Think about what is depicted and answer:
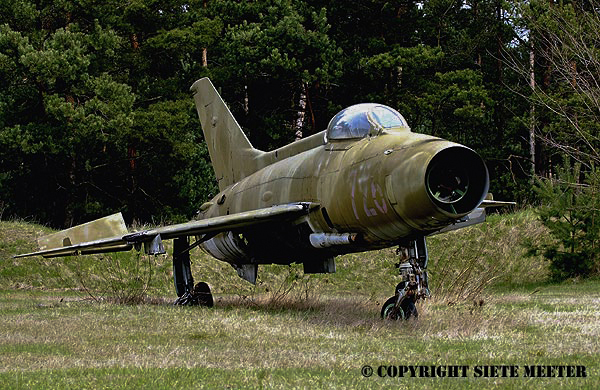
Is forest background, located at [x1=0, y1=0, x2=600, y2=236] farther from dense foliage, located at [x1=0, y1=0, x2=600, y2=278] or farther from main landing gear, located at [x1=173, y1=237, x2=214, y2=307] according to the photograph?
main landing gear, located at [x1=173, y1=237, x2=214, y2=307]

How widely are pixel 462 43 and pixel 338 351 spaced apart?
118 ft

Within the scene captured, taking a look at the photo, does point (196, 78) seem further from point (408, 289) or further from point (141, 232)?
point (408, 289)

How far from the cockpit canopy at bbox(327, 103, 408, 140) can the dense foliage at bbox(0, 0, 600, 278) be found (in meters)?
20.5

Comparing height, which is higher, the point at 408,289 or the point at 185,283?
the point at 408,289

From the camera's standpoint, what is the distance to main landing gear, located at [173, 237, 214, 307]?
16172 millimetres

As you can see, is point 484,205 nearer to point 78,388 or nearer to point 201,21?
point 78,388

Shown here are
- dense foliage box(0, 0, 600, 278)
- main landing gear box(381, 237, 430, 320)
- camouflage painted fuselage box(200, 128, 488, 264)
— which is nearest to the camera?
camouflage painted fuselage box(200, 128, 488, 264)

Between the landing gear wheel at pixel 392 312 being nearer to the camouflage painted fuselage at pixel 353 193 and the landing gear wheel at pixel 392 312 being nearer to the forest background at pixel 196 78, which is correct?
the camouflage painted fuselage at pixel 353 193

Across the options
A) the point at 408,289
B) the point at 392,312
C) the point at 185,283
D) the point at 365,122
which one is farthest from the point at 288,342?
the point at 185,283

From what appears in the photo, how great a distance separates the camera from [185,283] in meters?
16.3

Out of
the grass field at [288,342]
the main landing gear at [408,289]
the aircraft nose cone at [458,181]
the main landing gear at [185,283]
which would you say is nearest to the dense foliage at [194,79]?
the grass field at [288,342]

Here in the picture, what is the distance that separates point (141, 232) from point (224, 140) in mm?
3733

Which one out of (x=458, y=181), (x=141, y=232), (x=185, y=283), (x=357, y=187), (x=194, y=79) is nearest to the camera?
(x=458, y=181)

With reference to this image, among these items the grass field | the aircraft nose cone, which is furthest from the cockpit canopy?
the grass field
